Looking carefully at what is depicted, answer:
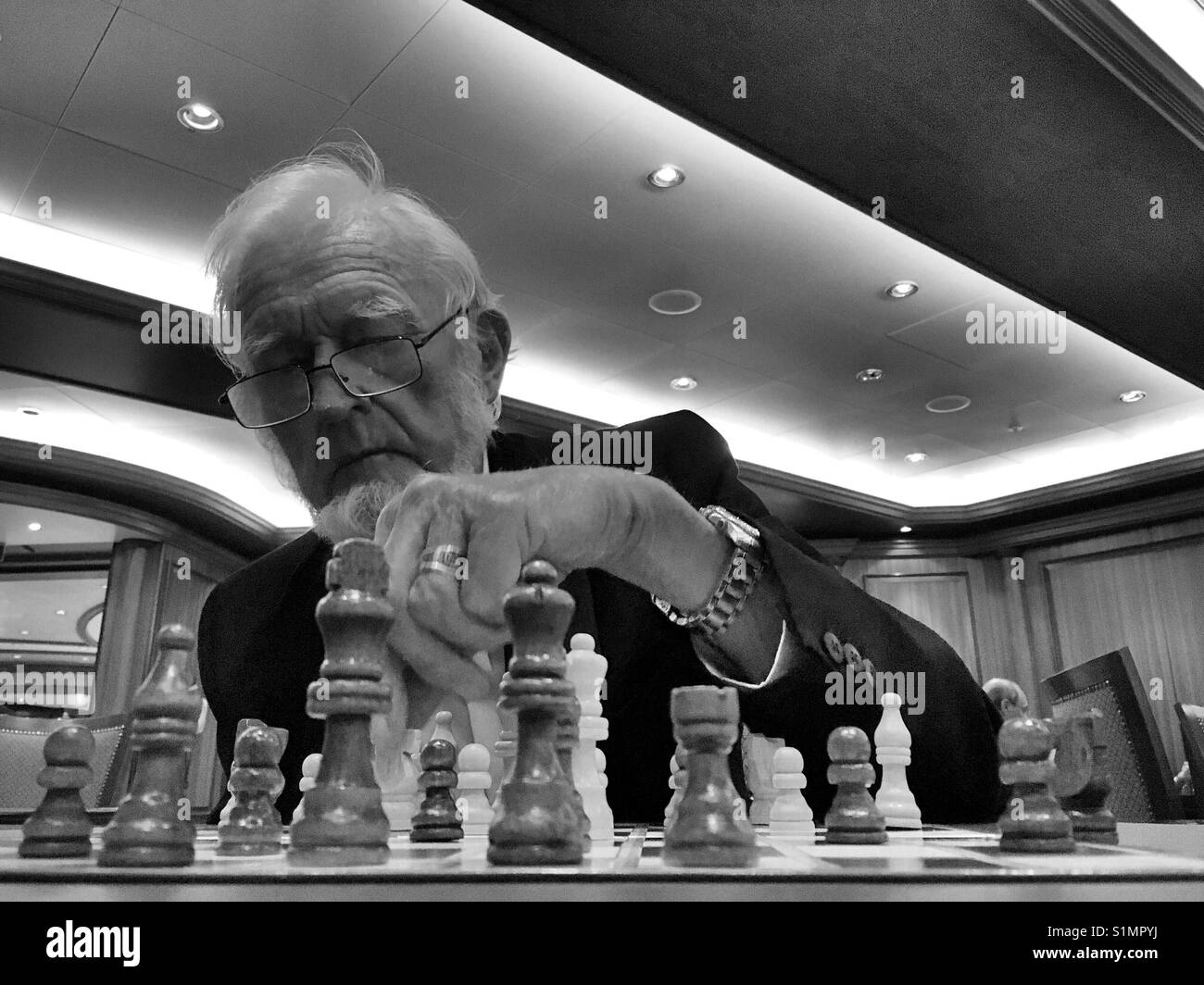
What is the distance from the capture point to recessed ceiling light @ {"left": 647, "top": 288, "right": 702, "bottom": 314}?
15.1 feet

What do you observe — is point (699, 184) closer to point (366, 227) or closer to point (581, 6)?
point (581, 6)

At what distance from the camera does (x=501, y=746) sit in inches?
37.1

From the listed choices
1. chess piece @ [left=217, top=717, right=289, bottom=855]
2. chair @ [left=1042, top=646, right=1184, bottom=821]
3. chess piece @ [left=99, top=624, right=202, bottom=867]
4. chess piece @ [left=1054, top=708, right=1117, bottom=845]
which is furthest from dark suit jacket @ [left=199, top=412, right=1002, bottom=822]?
chair @ [left=1042, top=646, right=1184, bottom=821]

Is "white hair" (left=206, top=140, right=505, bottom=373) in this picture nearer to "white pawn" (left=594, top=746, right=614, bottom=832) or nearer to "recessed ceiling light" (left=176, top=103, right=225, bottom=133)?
"white pawn" (left=594, top=746, right=614, bottom=832)

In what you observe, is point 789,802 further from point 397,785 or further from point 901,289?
point 901,289

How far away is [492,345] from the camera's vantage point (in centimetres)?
192

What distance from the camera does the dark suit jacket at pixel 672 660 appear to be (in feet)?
4.00

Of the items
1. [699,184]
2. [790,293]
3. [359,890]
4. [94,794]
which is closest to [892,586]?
[790,293]

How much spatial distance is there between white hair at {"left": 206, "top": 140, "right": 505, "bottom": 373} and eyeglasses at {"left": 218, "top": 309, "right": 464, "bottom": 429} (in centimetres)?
17

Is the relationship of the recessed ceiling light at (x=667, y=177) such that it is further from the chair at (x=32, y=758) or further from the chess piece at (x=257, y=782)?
the chess piece at (x=257, y=782)

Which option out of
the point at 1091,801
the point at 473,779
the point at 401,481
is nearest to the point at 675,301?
the point at 401,481

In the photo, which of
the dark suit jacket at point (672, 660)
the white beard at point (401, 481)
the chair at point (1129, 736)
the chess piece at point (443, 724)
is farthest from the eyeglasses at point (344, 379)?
the chair at point (1129, 736)
